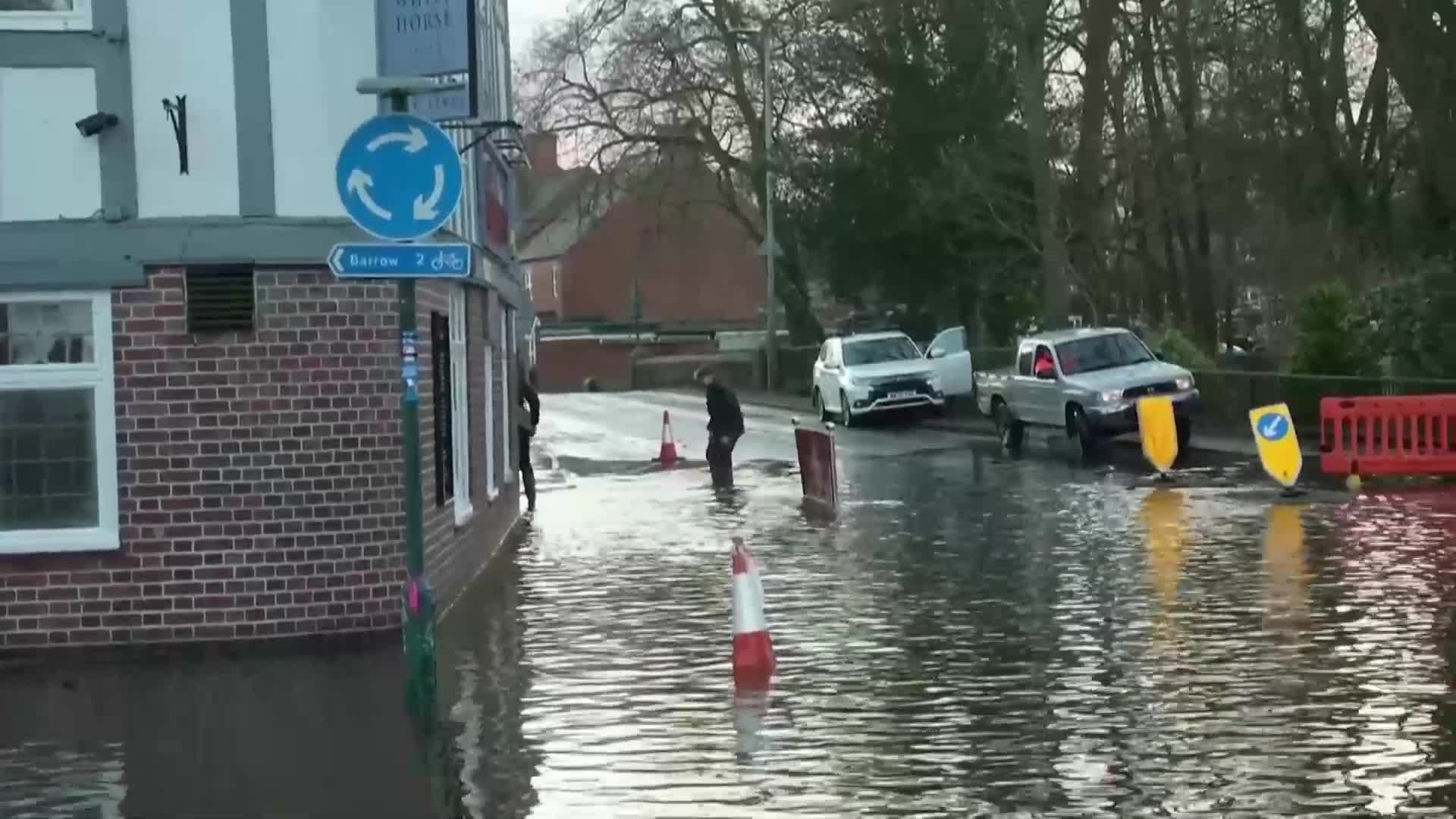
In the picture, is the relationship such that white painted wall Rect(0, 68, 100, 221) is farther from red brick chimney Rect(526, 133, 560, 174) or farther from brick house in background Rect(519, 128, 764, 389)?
brick house in background Rect(519, 128, 764, 389)

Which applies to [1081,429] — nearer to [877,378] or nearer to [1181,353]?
[1181,353]

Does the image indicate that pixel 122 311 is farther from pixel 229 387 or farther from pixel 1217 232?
pixel 1217 232

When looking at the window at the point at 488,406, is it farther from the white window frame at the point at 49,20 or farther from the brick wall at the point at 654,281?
the brick wall at the point at 654,281

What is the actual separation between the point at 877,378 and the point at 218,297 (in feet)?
96.1

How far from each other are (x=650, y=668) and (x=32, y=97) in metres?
5.27

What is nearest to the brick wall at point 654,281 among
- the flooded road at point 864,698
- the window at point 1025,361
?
the window at point 1025,361

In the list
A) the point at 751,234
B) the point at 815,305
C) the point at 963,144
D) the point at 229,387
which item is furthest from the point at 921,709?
the point at 815,305

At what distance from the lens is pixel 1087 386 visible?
30.4 metres

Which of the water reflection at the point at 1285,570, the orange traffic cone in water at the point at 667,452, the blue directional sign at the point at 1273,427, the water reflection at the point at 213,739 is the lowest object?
the water reflection at the point at 213,739

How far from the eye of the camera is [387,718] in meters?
10.6

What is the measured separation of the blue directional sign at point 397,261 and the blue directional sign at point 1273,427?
14168 mm

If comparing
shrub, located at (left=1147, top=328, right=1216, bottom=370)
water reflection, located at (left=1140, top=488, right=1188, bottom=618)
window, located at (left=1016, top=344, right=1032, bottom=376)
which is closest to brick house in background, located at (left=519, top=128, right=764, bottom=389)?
shrub, located at (left=1147, top=328, right=1216, bottom=370)

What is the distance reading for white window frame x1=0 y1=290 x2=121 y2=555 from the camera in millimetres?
13156

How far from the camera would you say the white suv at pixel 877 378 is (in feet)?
137
